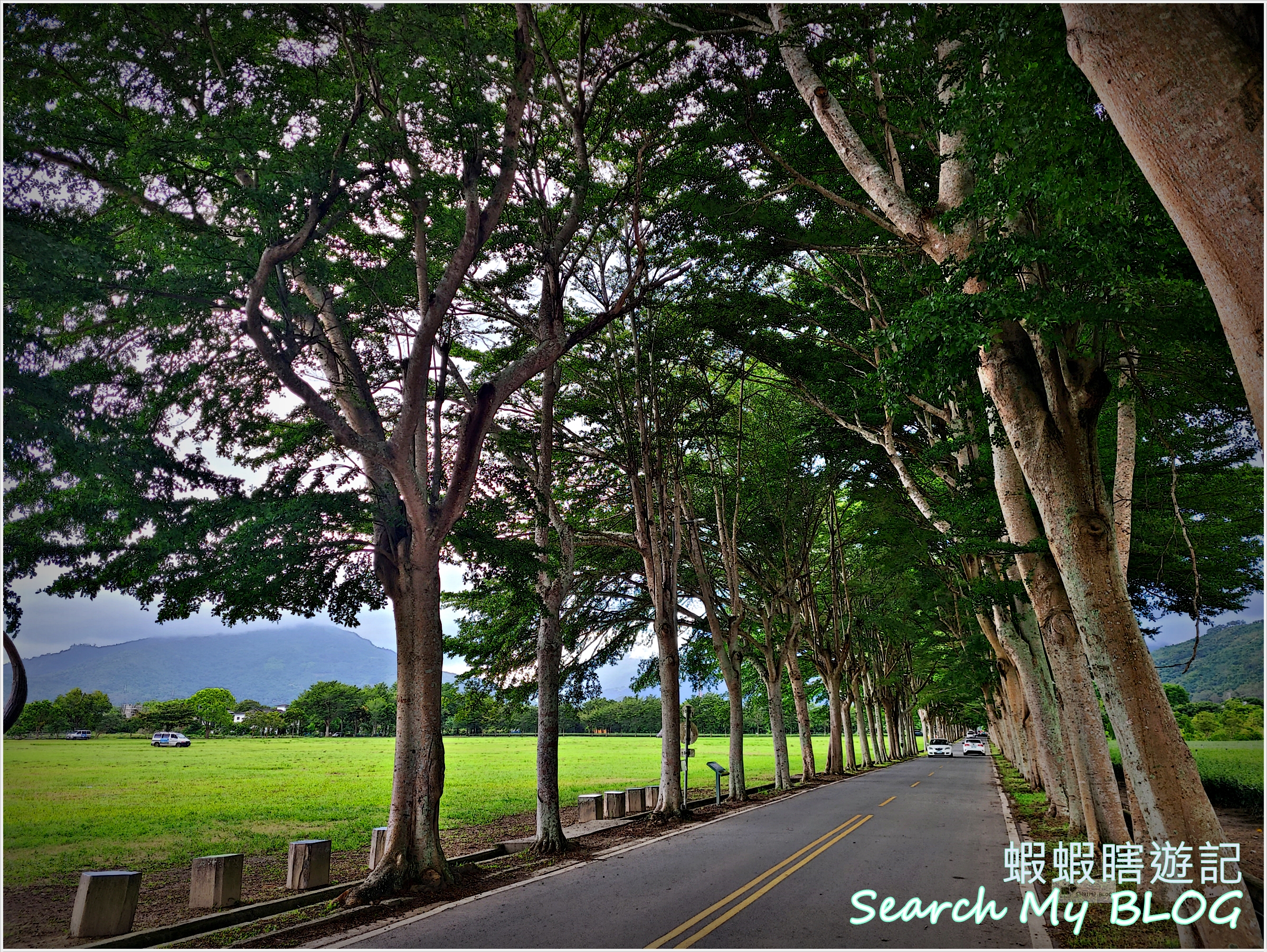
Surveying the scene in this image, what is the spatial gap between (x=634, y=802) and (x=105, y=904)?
12.8 metres

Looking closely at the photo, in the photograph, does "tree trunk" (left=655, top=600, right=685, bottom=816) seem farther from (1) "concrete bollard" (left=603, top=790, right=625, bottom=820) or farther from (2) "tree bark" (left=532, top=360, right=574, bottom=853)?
(2) "tree bark" (left=532, top=360, right=574, bottom=853)

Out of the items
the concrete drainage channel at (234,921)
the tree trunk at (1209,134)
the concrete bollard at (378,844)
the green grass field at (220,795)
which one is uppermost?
the tree trunk at (1209,134)

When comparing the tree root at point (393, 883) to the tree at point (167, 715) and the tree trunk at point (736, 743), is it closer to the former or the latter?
the tree trunk at point (736, 743)

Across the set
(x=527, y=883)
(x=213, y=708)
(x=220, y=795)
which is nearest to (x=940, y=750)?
(x=220, y=795)

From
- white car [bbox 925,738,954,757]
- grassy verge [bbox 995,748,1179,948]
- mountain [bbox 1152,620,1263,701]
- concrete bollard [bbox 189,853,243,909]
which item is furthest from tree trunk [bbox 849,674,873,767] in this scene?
concrete bollard [bbox 189,853,243,909]

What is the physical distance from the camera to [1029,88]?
6020 millimetres

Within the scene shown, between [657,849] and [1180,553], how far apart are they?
14177 millimetres

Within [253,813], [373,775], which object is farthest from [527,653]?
[373,775]

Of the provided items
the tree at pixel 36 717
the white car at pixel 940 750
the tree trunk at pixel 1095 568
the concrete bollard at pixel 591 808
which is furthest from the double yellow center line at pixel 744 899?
the white car at pixel 940 750

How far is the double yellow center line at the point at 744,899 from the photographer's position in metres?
7.05

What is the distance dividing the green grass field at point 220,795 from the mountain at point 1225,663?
14.2 meters

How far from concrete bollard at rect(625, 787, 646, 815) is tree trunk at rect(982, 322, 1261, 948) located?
1225 centimetres

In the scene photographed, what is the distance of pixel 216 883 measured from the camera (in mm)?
8812

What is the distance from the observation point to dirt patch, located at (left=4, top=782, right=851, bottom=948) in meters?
7.92
